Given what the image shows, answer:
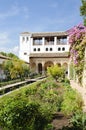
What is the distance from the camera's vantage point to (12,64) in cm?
3869

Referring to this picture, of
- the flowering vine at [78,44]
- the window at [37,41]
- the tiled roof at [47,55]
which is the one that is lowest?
the flowering vine at [78,44]

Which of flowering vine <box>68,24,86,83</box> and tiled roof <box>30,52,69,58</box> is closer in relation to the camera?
flowering vine <box>68,24,86,83</box>

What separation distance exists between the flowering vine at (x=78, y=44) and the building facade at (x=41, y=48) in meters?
47.2

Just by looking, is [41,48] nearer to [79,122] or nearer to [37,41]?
[37,41]

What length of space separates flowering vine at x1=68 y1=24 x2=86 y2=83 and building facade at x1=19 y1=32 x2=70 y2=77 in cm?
4718

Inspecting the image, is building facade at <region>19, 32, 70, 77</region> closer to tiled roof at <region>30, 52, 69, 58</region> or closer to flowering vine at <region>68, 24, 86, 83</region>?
tiled roof at <region>30, 52, 69, 58</region>

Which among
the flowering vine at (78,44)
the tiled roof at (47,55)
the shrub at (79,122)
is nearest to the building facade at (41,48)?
the tiled roof at (47,55)

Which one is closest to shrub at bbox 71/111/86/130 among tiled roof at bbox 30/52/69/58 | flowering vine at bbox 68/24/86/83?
flowering vine at bbox 68/24/86/83

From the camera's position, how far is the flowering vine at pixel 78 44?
1049 centimetres

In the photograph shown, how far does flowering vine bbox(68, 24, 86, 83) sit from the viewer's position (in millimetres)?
10492

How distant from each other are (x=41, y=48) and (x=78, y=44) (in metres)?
52.1

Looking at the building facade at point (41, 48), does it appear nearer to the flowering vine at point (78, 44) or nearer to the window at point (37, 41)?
the window at point (37, 41)

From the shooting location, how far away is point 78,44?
442 inches

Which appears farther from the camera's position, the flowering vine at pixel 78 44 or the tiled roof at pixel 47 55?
the tiled roof at pixel 47 55
